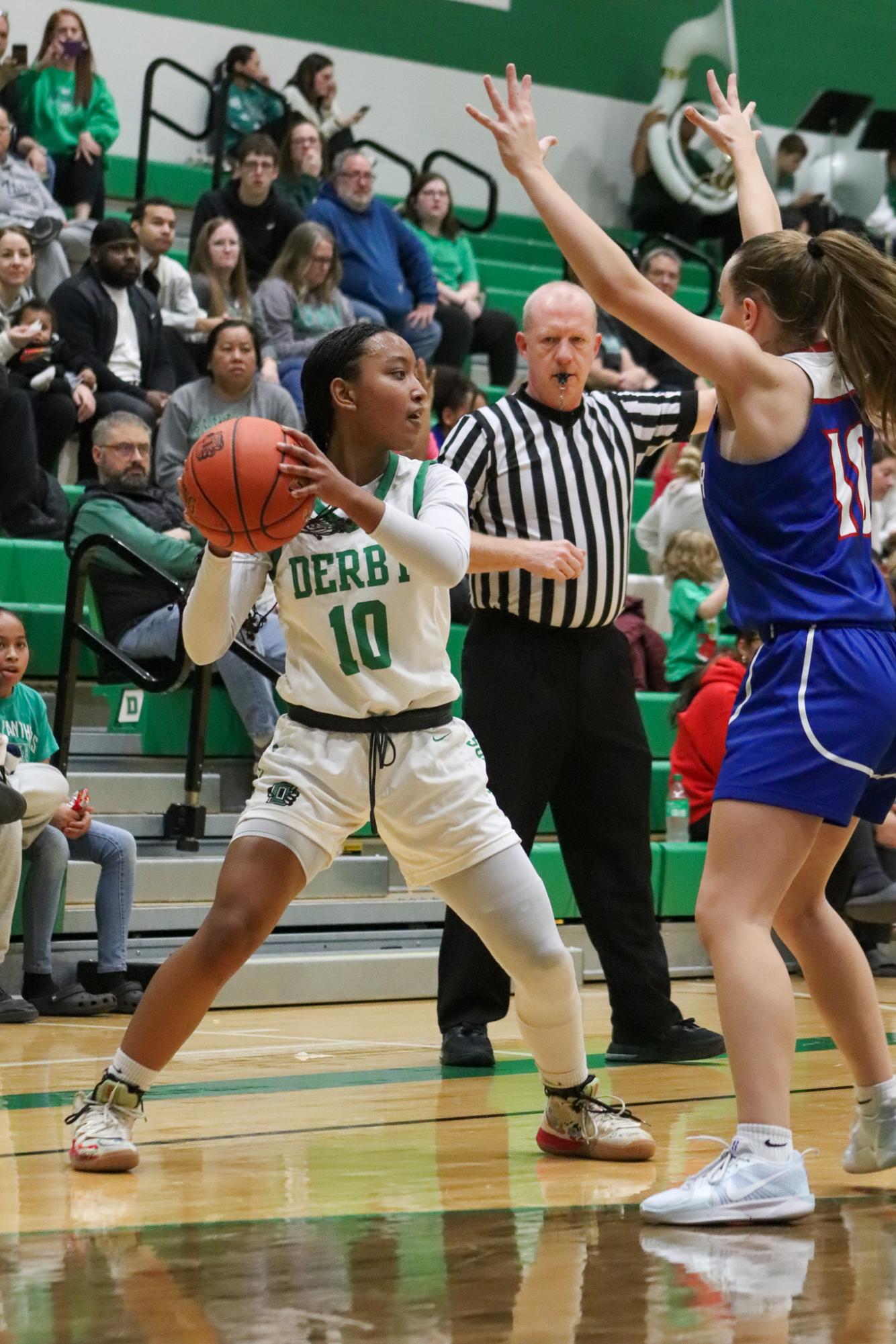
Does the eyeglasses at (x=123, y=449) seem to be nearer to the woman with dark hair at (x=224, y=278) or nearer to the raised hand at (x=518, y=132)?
the woman with dark hair at (x=224, y=278)

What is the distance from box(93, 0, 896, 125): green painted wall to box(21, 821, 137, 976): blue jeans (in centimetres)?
903

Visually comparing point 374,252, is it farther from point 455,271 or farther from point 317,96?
point 317,96

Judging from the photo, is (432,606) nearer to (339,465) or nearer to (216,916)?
(339,465)

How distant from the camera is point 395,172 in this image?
47.4ft

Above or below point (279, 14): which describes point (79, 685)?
below

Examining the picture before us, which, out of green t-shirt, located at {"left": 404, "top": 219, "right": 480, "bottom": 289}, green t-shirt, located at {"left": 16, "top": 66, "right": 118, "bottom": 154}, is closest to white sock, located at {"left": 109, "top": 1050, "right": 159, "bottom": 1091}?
green t-shirt, located at {"left": 16, "top": 66, "right": 118, "bottom": 154}

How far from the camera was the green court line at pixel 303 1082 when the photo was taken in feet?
14.3

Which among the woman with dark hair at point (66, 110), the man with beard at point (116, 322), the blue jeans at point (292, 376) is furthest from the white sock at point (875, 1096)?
the woman with dark hair at point (66, 110)

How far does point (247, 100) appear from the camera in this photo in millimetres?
12328

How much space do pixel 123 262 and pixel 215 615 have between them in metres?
6.36

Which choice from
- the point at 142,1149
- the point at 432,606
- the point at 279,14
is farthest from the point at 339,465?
the point at 279,14

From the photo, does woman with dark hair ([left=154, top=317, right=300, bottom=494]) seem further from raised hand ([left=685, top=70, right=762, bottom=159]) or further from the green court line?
raised hand ([left=685, top=70, right=762, bottom=159])

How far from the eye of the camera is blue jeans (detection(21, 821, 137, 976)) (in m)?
5.92

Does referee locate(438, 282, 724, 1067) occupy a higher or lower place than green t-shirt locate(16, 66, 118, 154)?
lower
